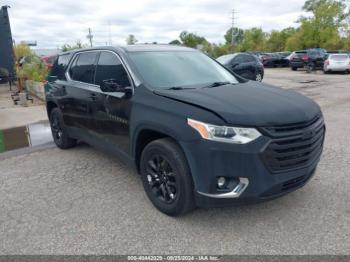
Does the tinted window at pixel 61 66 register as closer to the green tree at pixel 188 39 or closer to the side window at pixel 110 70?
the side window at pixel 110 70

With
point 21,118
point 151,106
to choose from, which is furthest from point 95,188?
point 21,118

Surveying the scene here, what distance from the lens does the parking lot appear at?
2760 mm

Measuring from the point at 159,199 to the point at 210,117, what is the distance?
1.13 metres

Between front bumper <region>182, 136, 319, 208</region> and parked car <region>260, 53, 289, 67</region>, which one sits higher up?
front bumper <region>182, 136, 319, 208</region>

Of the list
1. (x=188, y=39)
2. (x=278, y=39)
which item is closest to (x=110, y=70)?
(x=188, y=39)

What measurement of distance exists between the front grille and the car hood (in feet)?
0.23

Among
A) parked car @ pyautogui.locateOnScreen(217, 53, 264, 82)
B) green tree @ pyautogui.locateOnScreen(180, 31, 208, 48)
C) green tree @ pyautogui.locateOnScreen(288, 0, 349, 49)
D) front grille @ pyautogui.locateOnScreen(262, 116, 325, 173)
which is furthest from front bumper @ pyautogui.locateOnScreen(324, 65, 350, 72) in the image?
green tree @ pyautogui.locateOnScreen(180, 31, 208, 48)

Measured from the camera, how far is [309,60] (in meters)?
23.3

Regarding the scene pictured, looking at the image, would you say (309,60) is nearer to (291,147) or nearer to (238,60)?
(238,60)

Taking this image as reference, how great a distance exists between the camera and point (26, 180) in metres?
4.27

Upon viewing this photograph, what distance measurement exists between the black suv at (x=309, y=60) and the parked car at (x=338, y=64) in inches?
86.7

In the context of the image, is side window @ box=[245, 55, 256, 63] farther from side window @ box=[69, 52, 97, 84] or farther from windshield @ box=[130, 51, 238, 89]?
side window @ box=[69, 52, 97, 84]

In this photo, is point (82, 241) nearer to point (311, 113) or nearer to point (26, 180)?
point (26, 180)

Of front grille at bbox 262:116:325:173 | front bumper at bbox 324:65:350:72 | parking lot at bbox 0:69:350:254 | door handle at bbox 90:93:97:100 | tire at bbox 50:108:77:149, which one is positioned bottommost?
front bumper at bbox 324:65:350:72
